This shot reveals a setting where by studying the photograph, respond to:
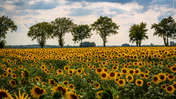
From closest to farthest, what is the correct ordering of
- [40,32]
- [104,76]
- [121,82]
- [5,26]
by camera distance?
[121,82] < [104,76] < [5,26] < [40,32]

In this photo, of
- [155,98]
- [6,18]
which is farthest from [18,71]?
[6,18]

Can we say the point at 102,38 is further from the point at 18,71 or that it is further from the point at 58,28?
the point at 18,71

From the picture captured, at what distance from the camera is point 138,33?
5497cm

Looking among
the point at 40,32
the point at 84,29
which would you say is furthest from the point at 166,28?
the point at 40,32

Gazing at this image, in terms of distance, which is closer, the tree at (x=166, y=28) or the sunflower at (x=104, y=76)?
the sunflower at (x=104, y=76)

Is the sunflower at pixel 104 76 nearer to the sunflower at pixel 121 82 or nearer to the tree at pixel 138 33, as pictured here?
the sunflower at pixel 121 82

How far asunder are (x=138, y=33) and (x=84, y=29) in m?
23.4

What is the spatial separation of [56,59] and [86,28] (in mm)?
57692

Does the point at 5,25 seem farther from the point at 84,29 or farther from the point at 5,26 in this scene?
the point at 84,29

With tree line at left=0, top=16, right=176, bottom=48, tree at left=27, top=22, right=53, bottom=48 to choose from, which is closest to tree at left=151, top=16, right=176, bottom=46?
tree line at left=0, top=16, right=176, bottom=48

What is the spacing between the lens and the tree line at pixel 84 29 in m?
53.4

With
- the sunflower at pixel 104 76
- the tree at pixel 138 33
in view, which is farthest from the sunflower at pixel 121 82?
the tree at pixel 138 33

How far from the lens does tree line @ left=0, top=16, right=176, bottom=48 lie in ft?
175

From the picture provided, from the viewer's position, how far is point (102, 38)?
188 feet
